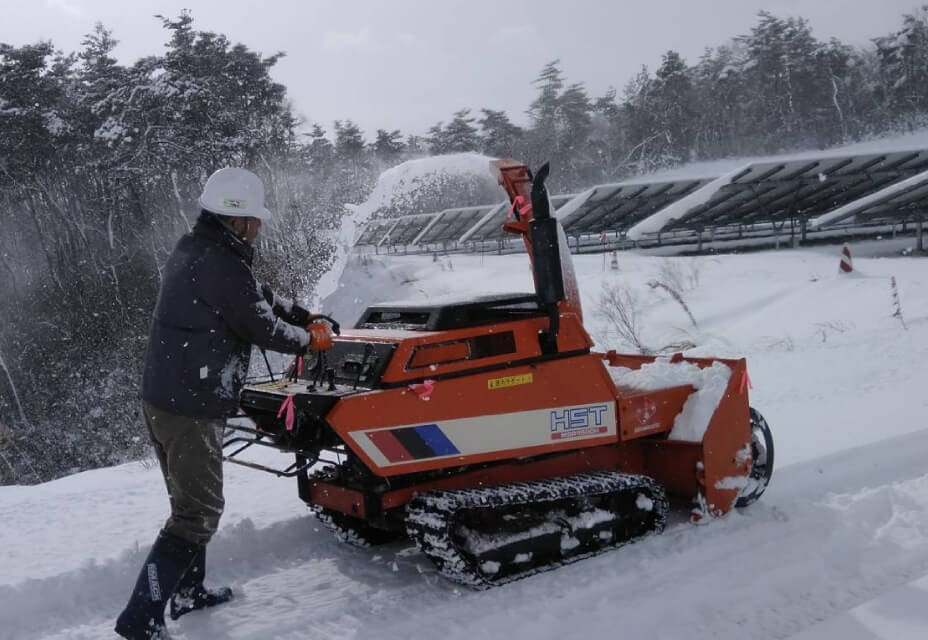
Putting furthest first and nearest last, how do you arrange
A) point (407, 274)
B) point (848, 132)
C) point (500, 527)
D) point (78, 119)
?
point (848, 132) < point (78, 119) < point (407, 274) < point (500, 527)

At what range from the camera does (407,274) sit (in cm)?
2375

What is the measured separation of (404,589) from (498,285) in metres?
13.8

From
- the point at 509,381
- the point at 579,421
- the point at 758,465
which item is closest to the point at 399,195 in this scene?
the point at 758,465

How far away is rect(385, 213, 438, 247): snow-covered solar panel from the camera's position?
30.6 metres

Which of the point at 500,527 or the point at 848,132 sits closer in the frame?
the point at 500,527

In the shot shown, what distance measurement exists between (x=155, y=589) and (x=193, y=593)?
522 millimetres

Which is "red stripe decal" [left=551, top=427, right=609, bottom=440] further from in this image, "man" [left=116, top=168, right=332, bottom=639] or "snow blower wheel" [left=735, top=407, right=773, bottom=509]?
"man" [left=116, top=168, right=332, bottom=639]

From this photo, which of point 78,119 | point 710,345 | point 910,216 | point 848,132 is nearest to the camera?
point 710,345

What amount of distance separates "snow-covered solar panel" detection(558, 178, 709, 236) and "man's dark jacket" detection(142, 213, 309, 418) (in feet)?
58.8

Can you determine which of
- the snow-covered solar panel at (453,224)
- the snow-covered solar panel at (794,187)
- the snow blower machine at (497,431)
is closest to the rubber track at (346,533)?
the snow blower machine at (497,431)

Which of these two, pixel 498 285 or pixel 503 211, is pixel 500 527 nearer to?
pixel 498 285

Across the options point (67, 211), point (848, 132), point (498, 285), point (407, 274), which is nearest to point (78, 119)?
point (67, 211)

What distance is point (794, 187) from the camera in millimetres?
19422

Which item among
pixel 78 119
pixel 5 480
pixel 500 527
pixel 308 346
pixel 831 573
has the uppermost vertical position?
pixel 78 119
